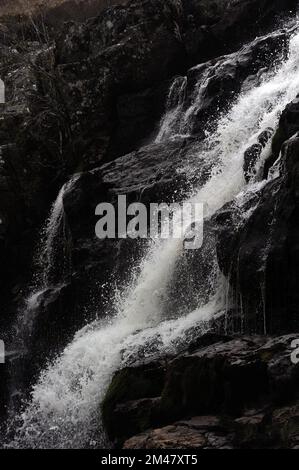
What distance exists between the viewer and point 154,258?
12.1 m

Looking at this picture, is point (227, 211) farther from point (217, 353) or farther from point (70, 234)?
point (70, 234)

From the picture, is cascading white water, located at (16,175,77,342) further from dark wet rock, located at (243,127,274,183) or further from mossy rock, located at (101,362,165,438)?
mossy rock, located at (101,362,165,438)

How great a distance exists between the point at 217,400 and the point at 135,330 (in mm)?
3882

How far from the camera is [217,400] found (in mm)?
7074

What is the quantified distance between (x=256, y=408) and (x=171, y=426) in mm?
936

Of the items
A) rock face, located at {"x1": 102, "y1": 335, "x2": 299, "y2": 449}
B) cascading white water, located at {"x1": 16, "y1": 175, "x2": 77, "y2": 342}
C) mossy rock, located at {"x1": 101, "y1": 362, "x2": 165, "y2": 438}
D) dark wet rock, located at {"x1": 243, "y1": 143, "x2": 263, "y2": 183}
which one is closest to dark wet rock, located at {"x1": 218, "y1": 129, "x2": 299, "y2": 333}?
rock face, located at {"x1": 102, "y1": 335, "x2": 299, "y2": 449}

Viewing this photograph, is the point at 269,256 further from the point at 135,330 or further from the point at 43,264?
the point at 43,264

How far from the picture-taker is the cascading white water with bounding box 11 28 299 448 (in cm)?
946

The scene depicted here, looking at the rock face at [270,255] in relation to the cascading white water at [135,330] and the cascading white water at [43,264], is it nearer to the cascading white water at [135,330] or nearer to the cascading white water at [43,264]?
the cascading white water at [135,330]

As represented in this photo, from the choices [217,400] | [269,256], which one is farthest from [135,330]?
[217,400]

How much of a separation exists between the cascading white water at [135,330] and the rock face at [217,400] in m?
0.94

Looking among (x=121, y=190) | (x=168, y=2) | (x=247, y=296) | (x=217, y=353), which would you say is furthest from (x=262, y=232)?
(x=168, y=2)

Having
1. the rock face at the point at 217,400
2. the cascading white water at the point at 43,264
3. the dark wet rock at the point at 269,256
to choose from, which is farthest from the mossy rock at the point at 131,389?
the cascading white water at the point at 43,264

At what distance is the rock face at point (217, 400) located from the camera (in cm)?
614
